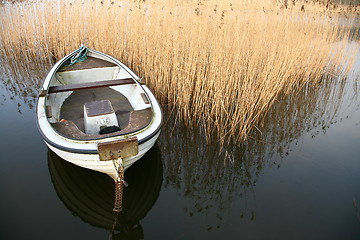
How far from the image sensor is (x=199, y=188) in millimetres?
2961

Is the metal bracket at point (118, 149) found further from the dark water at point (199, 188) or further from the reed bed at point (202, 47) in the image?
the reed bed at point (202, 47)

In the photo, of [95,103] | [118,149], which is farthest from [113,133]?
[95,103]

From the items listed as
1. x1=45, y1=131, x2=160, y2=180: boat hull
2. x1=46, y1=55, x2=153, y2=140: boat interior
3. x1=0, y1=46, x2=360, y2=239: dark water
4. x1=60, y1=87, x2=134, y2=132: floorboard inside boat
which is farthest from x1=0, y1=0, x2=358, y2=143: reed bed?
x1=45, y1=131, x2=160, y2=180: boat hull

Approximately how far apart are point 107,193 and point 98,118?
30.9 inches

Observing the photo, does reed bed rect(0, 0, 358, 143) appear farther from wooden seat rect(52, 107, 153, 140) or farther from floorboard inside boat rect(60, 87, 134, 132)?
wooden seat rect(52, 107, 153, 140)

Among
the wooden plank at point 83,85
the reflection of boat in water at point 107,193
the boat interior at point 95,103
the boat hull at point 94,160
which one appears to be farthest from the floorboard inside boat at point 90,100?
the boat hull at point 94,160

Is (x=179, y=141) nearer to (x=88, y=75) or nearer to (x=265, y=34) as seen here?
(x=88, y=75)

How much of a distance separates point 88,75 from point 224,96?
227 cm

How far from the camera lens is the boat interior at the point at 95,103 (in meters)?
2.71

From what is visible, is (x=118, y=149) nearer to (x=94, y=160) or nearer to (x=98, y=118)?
(x=94, y=160)

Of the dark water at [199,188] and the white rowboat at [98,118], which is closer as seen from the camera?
the white rowboat at [98,118]

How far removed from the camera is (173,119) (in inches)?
160

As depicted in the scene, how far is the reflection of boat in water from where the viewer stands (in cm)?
251

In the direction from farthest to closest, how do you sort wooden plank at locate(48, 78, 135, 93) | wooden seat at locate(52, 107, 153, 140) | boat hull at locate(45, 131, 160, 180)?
1. wooden plank at locate(48, 78, 135, 93)
2. wooden seat at locate(52, 107, 153, 140)
3. boat hull at locate(45, 131, 160, 180)
